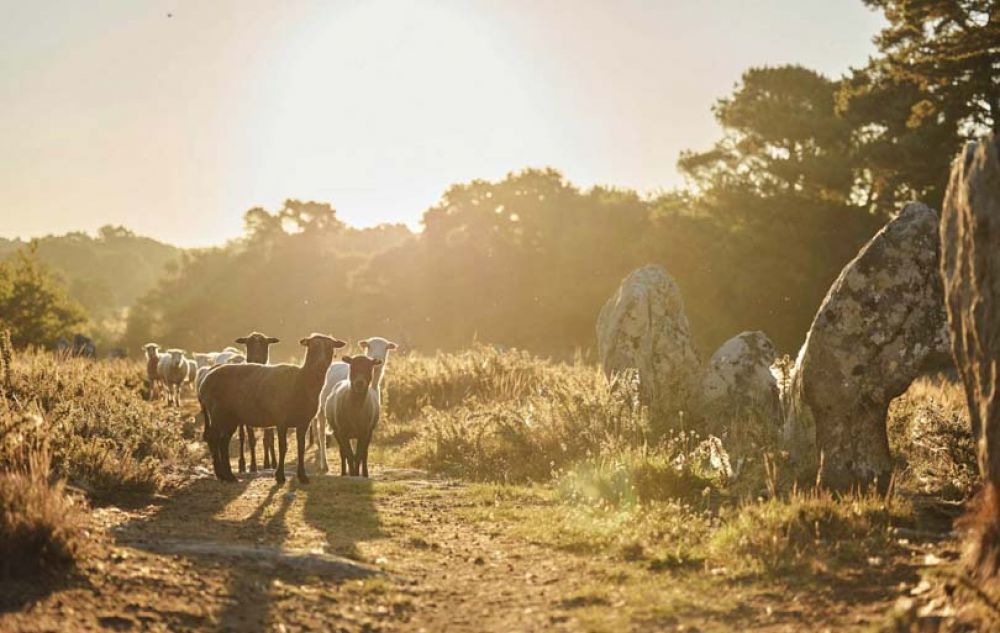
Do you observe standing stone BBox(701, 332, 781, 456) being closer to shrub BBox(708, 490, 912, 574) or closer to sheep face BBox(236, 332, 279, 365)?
shrub BBox(708, 490, 912, 574)

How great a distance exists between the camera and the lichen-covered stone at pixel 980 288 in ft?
19.3

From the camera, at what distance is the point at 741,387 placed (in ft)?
50.1

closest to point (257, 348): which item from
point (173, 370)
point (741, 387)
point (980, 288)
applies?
point (741, 387)

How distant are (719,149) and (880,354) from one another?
35.8 meters

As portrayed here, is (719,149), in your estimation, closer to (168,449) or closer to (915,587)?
(168,449)

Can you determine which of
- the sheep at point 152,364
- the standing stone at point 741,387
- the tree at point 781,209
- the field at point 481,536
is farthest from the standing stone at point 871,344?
the tree at point 781,209

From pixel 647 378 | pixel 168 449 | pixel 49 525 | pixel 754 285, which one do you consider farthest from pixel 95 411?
pixel 754 285

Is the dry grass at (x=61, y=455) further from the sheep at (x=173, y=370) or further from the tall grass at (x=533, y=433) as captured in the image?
the sheep at (x=173, y=370)

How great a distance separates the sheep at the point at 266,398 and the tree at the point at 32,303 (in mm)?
28210

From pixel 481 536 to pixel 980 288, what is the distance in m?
5.42

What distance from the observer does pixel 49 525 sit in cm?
620

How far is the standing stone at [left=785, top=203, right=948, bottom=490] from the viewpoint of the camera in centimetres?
952

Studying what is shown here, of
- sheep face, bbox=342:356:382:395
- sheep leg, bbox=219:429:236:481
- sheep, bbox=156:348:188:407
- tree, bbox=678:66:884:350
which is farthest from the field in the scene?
tree, bbox=678:66:884:350

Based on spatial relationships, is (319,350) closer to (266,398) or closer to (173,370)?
(266,398)
